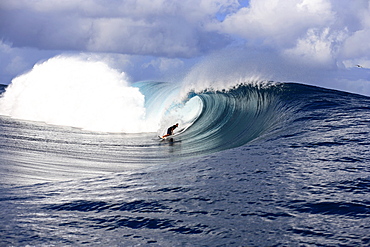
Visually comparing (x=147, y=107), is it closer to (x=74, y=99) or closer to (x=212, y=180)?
(x=74, y=99)

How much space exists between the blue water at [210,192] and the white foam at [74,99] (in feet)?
26.5

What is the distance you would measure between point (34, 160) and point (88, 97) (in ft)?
45.8

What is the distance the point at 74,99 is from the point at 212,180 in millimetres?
19719

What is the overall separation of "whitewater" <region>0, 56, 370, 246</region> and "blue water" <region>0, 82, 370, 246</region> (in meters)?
0.02

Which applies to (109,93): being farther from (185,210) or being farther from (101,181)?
(185,210)

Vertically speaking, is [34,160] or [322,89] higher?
[322,89]

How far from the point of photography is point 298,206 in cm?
494

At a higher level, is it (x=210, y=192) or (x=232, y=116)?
(x=232, y=116)

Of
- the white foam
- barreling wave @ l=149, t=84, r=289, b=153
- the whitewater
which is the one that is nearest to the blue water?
the whitewater

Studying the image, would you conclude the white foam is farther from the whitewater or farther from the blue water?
the blue water

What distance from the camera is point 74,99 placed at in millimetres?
24922

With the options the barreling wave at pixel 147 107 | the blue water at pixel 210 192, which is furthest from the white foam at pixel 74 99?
the blue water at pixel 210 192

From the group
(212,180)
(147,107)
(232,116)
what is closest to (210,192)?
(212,180)

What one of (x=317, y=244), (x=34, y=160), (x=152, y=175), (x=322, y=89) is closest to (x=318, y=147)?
(x=152, y=175)
